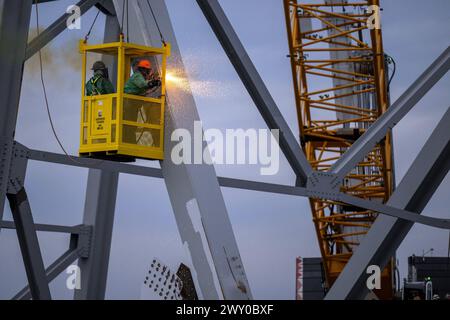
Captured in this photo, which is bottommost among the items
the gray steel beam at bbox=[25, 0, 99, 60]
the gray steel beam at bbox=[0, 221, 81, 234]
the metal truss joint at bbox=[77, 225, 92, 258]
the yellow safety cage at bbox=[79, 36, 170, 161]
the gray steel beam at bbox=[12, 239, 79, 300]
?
the gray steel beam at bbox=[12, 239, 79, 300]

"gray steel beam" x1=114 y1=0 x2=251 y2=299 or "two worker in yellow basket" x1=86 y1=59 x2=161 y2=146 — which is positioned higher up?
"two worker in yellow basket" x1=86 y1=59 x2=161 y2=146

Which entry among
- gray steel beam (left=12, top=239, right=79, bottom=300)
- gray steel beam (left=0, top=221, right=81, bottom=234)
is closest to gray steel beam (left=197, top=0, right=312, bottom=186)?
gray steel beam (left=0, top=221, right=81, bottom=234)

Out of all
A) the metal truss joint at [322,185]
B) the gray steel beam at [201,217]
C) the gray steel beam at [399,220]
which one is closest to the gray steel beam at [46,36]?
the gray steel beam at [201,217]

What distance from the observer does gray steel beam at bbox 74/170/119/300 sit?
78.3ft

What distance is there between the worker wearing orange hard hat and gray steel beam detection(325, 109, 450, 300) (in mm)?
5231

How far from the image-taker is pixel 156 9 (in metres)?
18.6

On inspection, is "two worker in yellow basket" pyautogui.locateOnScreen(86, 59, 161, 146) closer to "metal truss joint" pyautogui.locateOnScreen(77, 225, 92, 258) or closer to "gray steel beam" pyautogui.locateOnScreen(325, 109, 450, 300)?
"gray steel beam" pyautogui.locateOnScreen(325, 109, 450, 300)

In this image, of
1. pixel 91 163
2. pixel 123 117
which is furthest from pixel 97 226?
pixel 123 117

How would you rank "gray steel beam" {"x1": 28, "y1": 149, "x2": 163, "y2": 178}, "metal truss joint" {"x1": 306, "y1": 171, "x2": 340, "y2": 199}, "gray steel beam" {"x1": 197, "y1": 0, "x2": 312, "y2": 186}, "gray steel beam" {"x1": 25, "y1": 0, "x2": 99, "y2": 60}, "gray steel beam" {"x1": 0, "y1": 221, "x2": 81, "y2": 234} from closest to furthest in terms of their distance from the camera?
"gray steel beam" {"x1": 28, "y1": 149, "x2": 163, "y2": 178} → "gray steel beam" {"x1": 197, "y1": 0, "x2": 312, "y2": 186} → "metal truss joint" {"x1": 306, "y1": 171, "x2": 340, "y2": 199} → "gray steel beam" {"x1": 25, "y1": 0, "x2": 99, "y2": 60} → "gray steel beam" {"x1": 0, "y1": 221, "x2": 81, "y2": 234}

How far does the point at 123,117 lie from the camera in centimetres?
1772

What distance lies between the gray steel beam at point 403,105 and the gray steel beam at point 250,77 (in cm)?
120

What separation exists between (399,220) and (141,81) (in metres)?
6.02
